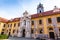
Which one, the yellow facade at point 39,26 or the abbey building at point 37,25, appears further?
the yellow facade at point 39,26

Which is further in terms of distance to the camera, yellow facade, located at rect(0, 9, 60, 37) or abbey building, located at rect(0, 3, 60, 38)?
yellow facade, located at rect(0, 9, 60, 37)

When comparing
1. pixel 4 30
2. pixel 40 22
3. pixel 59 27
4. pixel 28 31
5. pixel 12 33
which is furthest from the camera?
pixel 4 30

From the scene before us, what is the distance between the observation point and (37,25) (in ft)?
76.8

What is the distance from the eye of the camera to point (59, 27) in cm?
1912

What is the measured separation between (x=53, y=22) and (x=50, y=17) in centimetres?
180

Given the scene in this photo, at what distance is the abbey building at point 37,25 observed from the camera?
20100 mm

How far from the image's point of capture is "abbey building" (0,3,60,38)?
20.1 m

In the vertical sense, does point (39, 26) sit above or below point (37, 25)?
below

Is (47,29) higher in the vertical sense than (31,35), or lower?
higher

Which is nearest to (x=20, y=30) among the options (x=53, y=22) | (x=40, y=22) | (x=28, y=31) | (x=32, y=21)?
(x=28, y=31)

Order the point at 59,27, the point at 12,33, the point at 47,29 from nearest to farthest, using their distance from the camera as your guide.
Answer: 1. the point at 59,27
2. the point at 47,29
3. the point at 12,33

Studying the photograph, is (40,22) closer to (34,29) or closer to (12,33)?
(34,29)

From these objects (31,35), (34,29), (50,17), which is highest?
(50,17)

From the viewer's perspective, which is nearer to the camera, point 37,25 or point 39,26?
point 39,26
